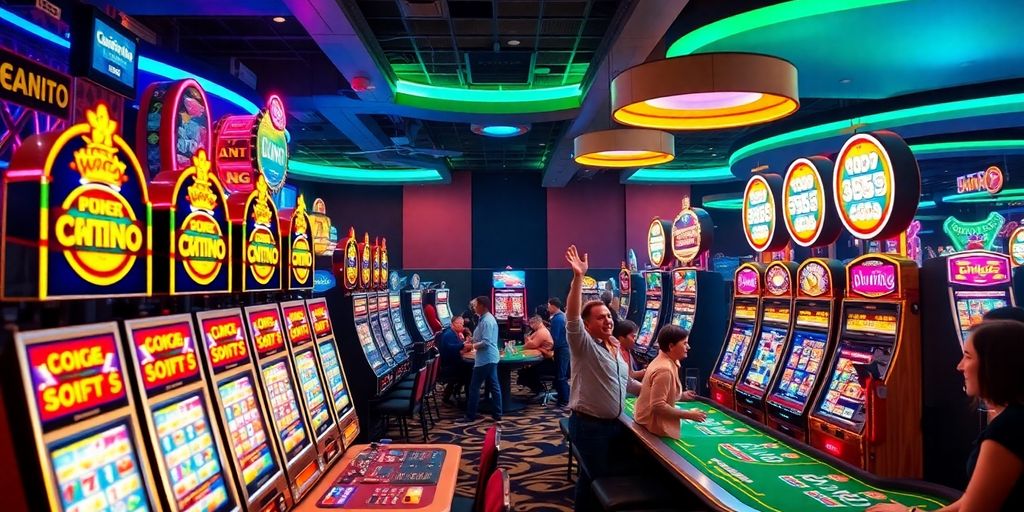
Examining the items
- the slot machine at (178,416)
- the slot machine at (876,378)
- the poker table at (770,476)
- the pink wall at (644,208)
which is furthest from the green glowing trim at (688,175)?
the slot machine at (178,416)

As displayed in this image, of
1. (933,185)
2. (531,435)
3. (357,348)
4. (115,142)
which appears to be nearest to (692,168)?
(933,185)

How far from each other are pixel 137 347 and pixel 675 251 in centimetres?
614

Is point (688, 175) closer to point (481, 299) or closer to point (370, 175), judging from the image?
point (370, 175)

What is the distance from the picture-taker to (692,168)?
49.9ft

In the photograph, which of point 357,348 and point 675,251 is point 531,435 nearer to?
point 357,348

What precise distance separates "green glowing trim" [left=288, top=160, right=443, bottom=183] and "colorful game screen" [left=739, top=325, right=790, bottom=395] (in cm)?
1072

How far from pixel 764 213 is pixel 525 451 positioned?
112 inches

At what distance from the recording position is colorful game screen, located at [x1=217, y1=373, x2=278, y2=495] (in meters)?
2.08

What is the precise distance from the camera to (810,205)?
4.23 m

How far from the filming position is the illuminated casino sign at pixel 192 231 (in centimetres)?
196

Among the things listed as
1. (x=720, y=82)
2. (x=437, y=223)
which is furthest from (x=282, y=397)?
(x=437, y=223)

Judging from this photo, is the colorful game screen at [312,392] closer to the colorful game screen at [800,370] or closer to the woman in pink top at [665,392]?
the woman in pink top at [665,392]

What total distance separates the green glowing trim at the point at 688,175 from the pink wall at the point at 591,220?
631mm

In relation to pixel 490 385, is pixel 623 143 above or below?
above
